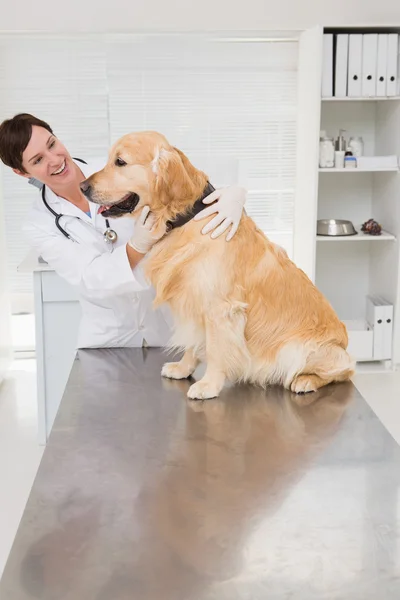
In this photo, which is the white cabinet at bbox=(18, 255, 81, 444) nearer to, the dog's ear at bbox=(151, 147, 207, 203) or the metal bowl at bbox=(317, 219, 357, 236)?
the dog's ear at bbox=(151, 147, 207, 203)

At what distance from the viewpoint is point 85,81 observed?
13.4 ft

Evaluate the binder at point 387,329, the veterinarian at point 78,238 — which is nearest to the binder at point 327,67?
the binder at point 387,329

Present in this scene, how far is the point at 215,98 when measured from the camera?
4.16 meters

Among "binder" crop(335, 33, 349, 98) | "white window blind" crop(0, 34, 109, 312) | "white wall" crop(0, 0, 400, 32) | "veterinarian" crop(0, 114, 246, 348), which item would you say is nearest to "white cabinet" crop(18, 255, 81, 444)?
"veterinarian" crop(0, 114, 246, 348)

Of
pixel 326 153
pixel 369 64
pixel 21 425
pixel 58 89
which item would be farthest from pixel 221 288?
pixel 58 89

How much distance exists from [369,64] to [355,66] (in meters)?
0.08

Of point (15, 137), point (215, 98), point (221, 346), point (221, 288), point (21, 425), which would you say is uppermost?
point (215, 98)

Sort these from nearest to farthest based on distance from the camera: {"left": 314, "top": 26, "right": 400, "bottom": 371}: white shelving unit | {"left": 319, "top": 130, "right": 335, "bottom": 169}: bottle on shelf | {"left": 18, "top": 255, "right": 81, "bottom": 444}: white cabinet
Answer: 1. {"left": 18, "top": 255, "right": 81, "bottom": 444}: white cabinet
2. {"left": 319, "top": 130, "right": 335, "bottom": 169}: bottle on shelf
3. {"left": 314, "top": 26, "right": 400, "bottom": 371}: white shelving unit

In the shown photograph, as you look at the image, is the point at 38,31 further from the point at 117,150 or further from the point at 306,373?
the point at 306,373

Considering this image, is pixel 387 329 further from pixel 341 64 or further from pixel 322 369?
pixel 322 369

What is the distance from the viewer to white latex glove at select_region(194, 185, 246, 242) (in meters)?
1.54

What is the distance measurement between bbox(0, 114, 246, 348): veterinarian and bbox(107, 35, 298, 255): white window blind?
1989 mm

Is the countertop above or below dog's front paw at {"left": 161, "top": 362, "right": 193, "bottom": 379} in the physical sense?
below

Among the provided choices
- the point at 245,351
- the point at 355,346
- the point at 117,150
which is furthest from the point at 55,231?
the point at 355,346
